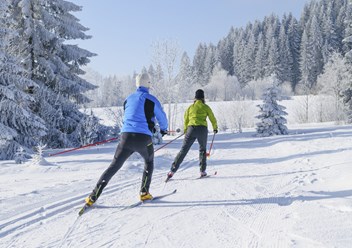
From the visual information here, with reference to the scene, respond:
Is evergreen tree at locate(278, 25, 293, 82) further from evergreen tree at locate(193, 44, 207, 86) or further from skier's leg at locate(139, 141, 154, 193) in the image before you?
skier's leg at locate(139, 141, 154, 193)

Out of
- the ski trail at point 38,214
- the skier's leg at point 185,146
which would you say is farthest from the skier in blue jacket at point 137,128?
the skier's leg at point 185,146

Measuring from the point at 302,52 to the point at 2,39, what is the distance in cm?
7943

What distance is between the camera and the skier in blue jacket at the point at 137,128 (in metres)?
5.24

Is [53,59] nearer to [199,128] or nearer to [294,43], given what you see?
[199,128]

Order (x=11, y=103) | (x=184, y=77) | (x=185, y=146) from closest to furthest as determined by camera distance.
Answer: (x=185, y=146) < (x=11, y=103) < (x=184, y=77)

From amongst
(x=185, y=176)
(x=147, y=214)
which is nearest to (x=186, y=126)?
(x=185, y=176)

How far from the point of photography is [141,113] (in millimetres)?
5297

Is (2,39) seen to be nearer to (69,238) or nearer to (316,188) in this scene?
(69,238)

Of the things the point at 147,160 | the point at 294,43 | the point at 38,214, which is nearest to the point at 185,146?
the point at 147,160

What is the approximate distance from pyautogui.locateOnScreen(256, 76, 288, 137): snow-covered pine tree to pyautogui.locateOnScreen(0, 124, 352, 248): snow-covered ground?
1581 centimetres

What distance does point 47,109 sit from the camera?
17219 mm

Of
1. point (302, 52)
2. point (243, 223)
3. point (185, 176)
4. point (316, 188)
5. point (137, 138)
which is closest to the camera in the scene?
point (243, 223)

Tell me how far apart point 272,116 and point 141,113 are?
68.5 feet

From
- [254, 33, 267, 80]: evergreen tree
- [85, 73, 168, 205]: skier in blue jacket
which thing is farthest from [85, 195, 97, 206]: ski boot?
[254, 33, 267, 80]: evergreen tree
